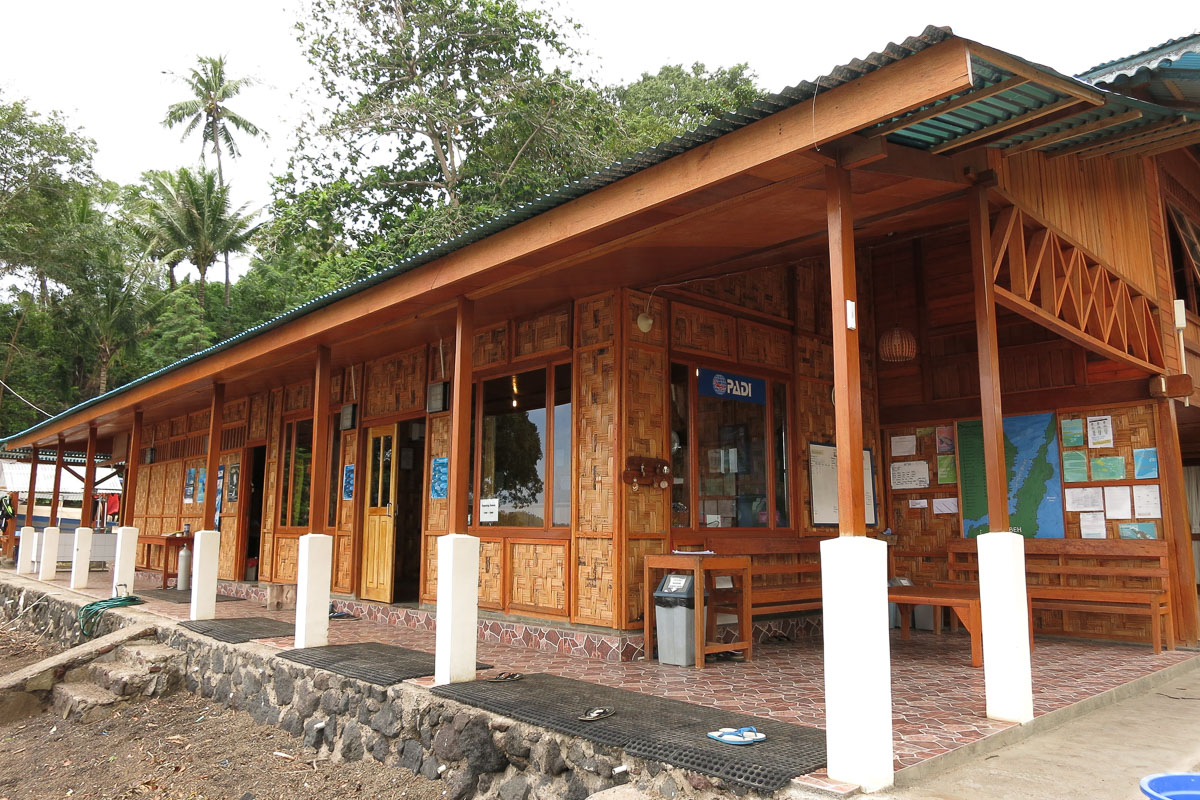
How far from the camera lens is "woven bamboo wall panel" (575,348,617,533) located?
22.3 feet

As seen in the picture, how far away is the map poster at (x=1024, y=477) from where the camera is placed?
8.07 m

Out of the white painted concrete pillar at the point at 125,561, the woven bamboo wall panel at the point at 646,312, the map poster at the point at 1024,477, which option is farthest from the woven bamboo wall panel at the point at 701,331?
the white painted concrete pillar at the point at 125,561

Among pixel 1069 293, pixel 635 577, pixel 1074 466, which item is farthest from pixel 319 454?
pixel 1074 466

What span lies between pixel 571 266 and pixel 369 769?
149 inches

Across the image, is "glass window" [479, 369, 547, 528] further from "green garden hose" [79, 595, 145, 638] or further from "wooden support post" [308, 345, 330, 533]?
"green garden hose" [79, 595, 145, 638]

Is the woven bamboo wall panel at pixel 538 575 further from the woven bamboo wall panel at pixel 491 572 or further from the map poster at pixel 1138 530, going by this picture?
the map poster at pixel 1138 530

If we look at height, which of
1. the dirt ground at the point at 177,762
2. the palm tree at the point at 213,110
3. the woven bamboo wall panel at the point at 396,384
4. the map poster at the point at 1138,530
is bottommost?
the dirt ground at the point at 177,762

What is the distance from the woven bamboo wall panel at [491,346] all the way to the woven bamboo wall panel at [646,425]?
166 cm

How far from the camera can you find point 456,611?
19.0 feet

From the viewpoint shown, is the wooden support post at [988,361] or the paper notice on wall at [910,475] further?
the paper notice on wall at [910,475]

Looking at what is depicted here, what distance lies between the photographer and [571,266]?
19.7 feet

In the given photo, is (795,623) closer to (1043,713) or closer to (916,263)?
(1043,713)

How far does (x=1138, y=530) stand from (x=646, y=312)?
501 centimetres

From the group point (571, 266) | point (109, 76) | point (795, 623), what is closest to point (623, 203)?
point (571, 266)
